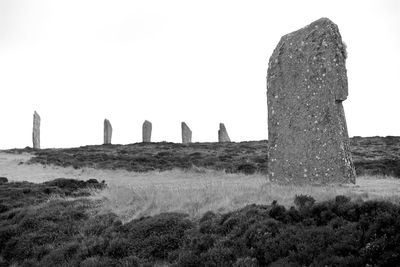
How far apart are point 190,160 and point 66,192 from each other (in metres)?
13.8

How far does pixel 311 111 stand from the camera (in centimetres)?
1352

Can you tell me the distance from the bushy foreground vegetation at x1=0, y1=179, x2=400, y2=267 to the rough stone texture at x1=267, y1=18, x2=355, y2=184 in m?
3.39

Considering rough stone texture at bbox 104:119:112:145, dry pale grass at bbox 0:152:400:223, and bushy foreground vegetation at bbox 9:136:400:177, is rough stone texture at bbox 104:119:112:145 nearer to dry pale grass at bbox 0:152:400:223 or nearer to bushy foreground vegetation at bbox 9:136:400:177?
bushy foreground vegetation at bbox 9:136:400:177

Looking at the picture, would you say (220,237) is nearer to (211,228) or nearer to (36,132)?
(211,228)

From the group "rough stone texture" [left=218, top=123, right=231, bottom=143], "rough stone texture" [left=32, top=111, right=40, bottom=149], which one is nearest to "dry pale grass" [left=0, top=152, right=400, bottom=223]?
"rough stone texture" [left=32, top=111, right=40, bottom=149]

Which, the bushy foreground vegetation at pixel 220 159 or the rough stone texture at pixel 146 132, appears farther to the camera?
the rough stone texture at pixel 146 132

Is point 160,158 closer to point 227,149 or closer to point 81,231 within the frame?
point 227,149

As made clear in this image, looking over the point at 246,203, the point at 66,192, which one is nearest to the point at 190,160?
the point at 66,192

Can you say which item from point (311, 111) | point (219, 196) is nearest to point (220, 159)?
point (311, 111)

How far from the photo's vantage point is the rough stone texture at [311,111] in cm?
1319

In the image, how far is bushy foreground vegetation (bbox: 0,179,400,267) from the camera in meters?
7.55

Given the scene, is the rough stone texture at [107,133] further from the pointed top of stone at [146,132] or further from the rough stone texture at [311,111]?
the rough stone texture at [311,111]

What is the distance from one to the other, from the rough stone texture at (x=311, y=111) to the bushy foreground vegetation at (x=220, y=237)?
3391mm

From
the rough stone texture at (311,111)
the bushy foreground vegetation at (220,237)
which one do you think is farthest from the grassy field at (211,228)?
the rough stone texture at (311,111)
